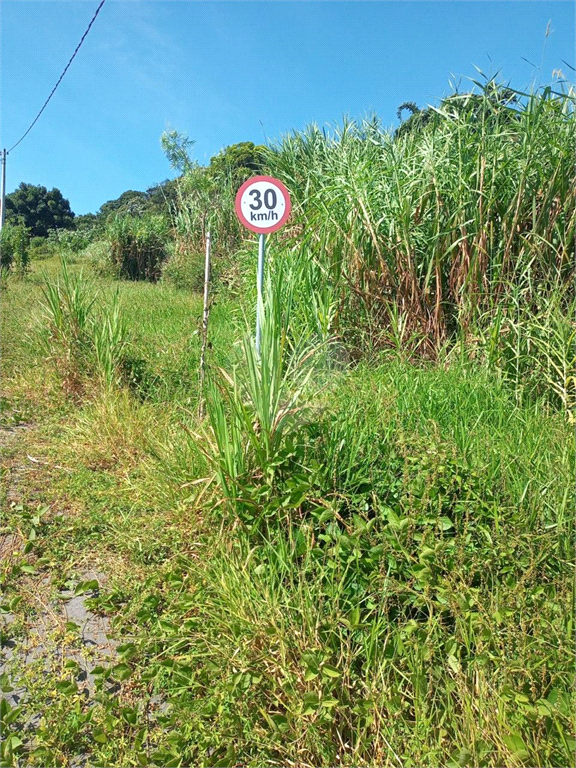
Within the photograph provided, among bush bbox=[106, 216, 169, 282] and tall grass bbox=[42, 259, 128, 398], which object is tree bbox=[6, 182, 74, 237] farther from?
tall grass bbox=[42, 259, 128, 398]

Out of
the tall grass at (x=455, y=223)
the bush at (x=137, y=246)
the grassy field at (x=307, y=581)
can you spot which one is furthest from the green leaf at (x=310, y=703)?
the bush at (x=137, y=246)

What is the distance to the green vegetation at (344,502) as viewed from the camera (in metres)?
1.85

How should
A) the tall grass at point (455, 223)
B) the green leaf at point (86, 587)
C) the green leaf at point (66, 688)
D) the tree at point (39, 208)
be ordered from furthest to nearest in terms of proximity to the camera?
1. the tree at point (39, 208)
2. the tall grass at point (455, 223)
3. the green leaf at point (86, 587)
4. the green leaf at point (66, 688)

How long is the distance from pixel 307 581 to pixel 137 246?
1282cm

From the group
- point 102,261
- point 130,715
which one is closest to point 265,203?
point 130,715

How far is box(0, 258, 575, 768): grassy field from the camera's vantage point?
1.80 meters

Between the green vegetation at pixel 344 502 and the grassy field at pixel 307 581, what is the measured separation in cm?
1

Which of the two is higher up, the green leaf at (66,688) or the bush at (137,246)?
the bush at (137,246)

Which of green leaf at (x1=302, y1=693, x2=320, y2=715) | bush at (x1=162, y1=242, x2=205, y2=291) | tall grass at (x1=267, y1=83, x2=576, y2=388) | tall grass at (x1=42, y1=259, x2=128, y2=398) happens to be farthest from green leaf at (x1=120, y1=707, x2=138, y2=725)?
bush at (x1=162, y1=242, x2=205, y2=291)

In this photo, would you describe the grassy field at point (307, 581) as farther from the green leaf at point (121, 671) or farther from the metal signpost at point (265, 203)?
the metal signpost at point (265, 203)

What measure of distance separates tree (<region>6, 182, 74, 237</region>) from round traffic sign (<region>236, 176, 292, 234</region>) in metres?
42.9

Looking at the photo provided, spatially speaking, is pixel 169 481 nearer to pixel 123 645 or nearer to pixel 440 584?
pixel 123 645

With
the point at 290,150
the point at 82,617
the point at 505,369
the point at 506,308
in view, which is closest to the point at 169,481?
the point at 82,617

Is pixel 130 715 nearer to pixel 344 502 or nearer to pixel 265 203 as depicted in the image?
pixel 344 502
